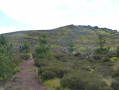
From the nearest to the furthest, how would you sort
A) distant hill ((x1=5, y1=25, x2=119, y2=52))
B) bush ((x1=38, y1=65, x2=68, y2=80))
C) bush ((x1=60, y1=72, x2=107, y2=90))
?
bush ((x1=60, y1=72, x2=107, y2=90)), bush ((x1=38, y1=65, x2=68, y2=80)), distant hill ((x1=5, y1=25, x2=119, y2=52))

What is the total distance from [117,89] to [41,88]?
5609 millimetres

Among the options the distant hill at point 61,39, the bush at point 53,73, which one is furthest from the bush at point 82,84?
the distant hill at point 61,39

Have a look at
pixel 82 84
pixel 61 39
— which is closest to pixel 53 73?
pixel 82 84

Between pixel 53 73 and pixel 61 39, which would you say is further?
pixel 61 39

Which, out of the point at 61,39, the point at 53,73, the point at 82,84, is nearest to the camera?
the point at 82,84

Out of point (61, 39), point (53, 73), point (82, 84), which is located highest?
point (61, 39)

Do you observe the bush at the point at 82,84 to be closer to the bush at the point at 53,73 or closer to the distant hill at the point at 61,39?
the bush at the point at 53,73

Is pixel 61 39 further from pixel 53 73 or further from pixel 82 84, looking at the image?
pixel 82 84

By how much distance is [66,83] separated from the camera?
9000 millimetres

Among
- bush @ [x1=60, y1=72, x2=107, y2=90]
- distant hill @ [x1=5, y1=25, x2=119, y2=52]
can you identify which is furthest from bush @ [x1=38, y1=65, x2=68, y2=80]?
distant hill @ [x1=5, y1=25, x2=119, y2=52]

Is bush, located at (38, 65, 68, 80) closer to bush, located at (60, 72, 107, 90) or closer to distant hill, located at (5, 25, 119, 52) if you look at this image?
bush, located at (60, 72, 107, 90)

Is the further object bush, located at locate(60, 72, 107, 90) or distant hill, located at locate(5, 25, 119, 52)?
distant hill, located at locate(5, 25, 119, 52)

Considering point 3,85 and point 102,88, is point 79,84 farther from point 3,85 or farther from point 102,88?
point 3,85

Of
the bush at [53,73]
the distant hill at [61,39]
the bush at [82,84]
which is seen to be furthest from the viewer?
the distant hill at [61,39]
